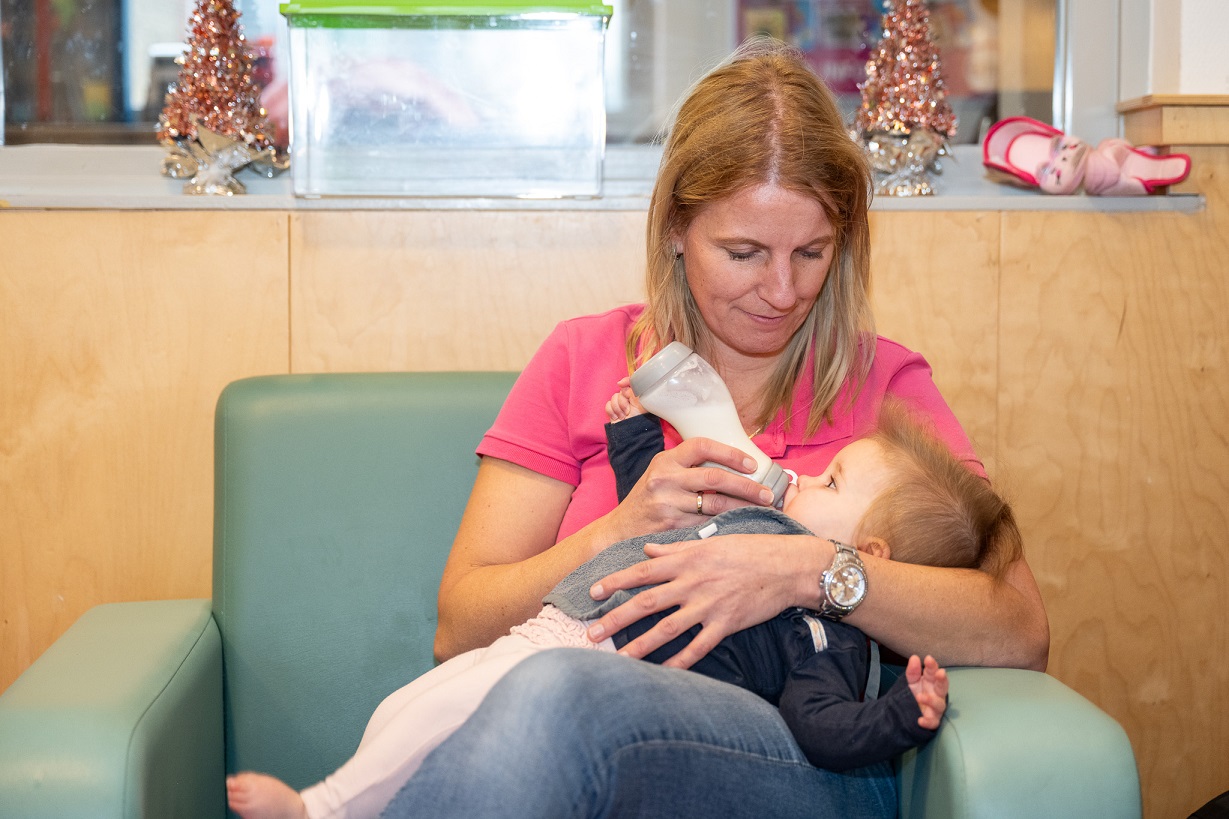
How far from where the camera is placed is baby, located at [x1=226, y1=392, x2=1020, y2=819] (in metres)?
1.07

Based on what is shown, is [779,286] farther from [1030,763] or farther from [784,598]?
[1030,763]

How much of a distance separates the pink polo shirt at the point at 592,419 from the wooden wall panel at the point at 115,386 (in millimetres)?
522

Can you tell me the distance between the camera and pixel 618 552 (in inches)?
51.0

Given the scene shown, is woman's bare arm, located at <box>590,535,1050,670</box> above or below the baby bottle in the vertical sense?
below

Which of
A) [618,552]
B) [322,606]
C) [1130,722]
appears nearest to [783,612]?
[618,552]

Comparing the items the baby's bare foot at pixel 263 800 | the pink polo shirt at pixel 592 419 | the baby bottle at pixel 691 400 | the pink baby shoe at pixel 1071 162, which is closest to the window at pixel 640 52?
the pink baby shoe at pixel 1071 162

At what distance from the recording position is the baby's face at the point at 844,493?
1.31 meters

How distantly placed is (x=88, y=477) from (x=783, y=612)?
45.5 inches

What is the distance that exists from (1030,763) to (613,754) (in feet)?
1.28

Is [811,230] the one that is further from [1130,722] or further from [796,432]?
[1130,722]

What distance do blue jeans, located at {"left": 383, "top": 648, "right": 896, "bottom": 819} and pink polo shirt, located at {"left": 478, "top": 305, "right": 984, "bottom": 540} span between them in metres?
0.42

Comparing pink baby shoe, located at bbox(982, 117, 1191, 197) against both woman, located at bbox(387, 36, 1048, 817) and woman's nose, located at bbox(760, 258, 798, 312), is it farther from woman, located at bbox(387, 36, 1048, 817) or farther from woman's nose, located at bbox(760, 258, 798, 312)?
woman's nose, located at bbox(760, 258, 798, 312)

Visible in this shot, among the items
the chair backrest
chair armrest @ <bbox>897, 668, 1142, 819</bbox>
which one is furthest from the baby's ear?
the chair backrest

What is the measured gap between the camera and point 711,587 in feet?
4.02
